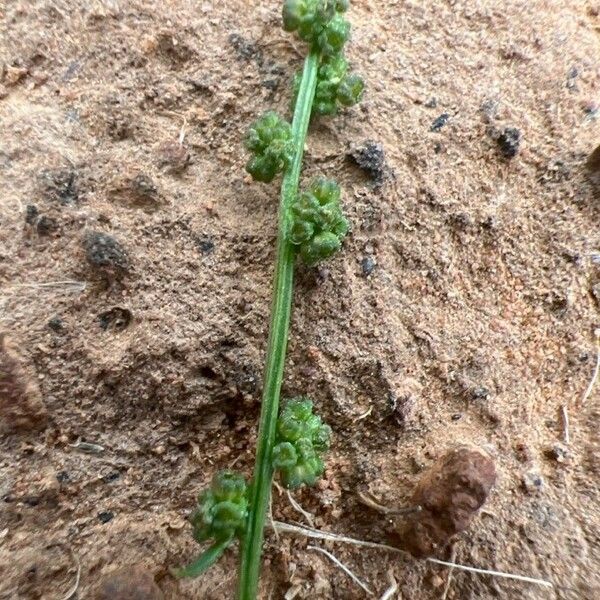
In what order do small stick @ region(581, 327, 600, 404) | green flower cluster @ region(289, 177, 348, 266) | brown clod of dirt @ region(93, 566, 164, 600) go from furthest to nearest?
small stick @ region(581, 327, 600, 404) → green flower cluster @ region(289, 177, 348, 266) → brown clod of dirt @ region(93, 566, 164, 600)

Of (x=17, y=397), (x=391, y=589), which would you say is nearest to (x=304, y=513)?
(x=391, y=589)

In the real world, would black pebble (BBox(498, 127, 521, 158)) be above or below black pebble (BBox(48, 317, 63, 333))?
above

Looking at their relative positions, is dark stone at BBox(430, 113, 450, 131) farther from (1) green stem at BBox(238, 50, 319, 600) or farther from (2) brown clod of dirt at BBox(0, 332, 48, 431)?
(2) brown clod of dirt at BBox(0, 332, 48, 431)

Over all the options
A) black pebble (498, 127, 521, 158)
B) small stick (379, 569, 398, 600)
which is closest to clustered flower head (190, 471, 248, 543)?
small stick (379, 569, 398, 600)

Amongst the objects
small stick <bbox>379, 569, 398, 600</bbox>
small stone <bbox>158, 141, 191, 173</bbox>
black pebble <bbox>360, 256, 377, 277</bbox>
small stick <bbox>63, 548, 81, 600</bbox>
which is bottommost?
small stick <bbox>63, 548, 81, 600</bbox>

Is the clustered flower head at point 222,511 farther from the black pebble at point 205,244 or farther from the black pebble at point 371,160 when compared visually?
the black pebble at point 371,160

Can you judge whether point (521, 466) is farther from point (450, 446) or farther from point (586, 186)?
point (586, 186)

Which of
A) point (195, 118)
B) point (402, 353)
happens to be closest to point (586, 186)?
point (402, 353)
